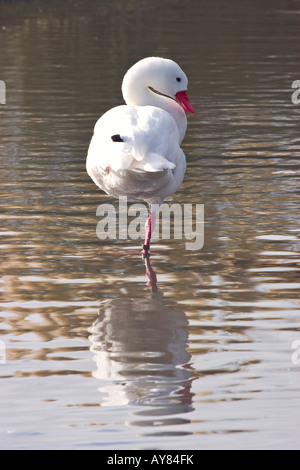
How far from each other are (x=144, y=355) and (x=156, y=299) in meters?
1.26

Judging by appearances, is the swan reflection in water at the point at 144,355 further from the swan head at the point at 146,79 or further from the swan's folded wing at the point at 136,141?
the swan head at the point at 146,79

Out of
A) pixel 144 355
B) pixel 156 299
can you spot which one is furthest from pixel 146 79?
pixel 144 355

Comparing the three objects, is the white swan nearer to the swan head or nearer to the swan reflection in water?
the swan head

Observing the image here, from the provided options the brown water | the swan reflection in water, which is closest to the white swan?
the brown water

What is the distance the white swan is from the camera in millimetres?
7648

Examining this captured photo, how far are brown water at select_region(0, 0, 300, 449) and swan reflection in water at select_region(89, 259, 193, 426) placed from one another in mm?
12

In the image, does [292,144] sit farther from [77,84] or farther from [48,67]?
[48,67]

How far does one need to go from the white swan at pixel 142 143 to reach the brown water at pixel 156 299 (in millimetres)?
646

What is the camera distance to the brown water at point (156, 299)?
527 centimetres

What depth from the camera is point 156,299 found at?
7.43 meters

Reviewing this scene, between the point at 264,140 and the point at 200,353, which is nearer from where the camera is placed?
the point at 200,353

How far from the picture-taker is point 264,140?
13.8 metres

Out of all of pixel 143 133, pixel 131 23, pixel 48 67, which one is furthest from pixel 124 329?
pixel 131 23

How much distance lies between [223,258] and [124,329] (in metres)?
1.87
